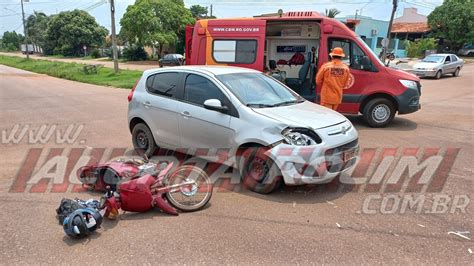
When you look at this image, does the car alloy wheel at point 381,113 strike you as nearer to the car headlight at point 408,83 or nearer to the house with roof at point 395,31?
the car headlight at point 408,83

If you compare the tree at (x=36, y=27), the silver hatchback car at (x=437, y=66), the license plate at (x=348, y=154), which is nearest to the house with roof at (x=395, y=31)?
the silver hatchback car at (x=437, y=66)

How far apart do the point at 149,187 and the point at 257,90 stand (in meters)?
2.15

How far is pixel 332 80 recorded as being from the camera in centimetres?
723

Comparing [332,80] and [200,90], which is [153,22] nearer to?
[332,80]

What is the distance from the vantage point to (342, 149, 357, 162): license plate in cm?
462

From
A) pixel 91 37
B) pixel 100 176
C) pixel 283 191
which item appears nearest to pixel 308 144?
pixel 283 191

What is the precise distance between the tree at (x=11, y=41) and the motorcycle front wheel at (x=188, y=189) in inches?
5560

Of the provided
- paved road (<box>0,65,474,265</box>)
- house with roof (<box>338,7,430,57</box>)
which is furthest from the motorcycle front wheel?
house with roof (<box>338,7,430,57</box>)

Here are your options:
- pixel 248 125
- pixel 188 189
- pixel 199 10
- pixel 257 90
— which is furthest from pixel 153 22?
pixel 188 189

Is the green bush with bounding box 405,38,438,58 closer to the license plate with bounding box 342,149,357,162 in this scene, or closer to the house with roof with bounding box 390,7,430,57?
the house with roof with bounding box 390,7,430,57

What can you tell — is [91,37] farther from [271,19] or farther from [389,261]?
[389,261]

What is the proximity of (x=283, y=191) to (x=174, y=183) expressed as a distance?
1.43 meters

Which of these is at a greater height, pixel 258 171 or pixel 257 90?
pixel 257 90

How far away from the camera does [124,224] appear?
157 inches
